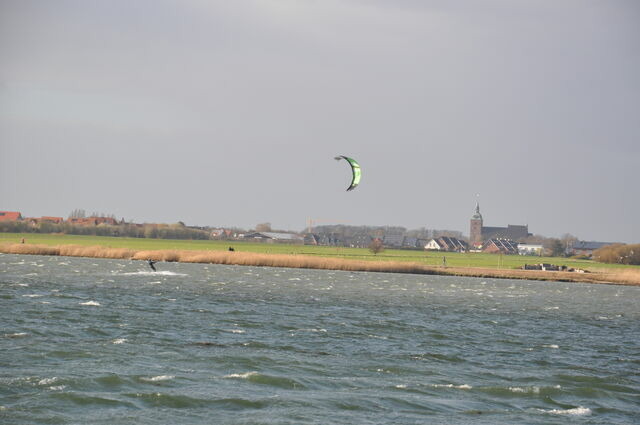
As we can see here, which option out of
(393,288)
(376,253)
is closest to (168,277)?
(393,288)

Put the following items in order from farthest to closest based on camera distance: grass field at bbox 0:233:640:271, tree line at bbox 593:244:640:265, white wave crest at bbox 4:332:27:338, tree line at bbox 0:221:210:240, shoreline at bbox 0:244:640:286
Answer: tree line at bbox 0:221:210:240, tree line at bbox 593:244:640:265, grass field at bbox 0:233:640:271, shoreline at bbox 0:244:640:286, white wave crest at bbox 4:332:27:338

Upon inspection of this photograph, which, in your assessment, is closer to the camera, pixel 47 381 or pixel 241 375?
pixel 47 381

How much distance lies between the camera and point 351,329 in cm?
2972

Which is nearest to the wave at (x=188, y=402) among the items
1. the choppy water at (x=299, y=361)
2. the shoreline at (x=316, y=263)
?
the choppy water at (x=299, y=361)

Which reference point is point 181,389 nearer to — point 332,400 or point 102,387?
point 102,387

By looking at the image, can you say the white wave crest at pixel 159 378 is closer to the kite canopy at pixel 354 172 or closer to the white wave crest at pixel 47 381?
the white wave crest at pixel 47 381

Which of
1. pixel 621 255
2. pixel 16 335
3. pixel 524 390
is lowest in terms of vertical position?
pixel 524 390

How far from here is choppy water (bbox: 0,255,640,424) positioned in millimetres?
16719

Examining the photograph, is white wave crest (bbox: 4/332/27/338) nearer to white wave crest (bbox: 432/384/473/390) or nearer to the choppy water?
the choppy water

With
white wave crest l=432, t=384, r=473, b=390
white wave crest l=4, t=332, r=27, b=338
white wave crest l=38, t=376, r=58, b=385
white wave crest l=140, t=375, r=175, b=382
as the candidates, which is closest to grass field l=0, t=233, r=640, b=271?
white wave crest l=4, t=332, r=27, b=338

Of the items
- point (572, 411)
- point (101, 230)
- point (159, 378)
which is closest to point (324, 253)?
point (101, 230)

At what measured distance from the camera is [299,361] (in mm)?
22109

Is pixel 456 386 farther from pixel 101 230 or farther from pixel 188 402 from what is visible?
pixel 101 230

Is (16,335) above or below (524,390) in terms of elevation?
above
